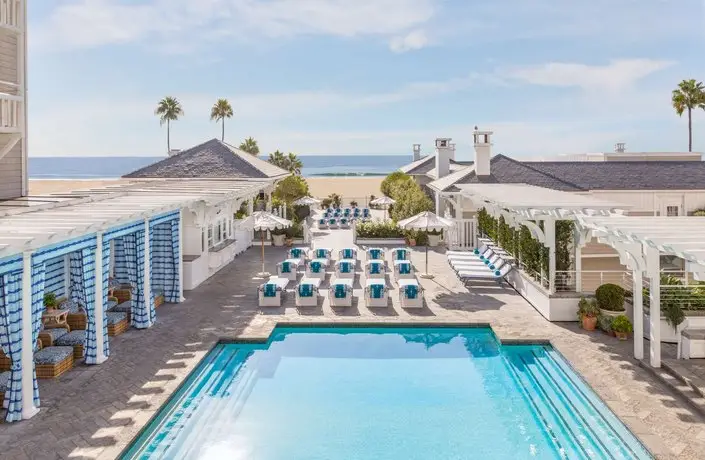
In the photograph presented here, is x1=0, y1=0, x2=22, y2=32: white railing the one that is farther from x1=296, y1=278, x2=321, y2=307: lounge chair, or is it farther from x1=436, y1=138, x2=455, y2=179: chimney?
x1=436, y1=138, x2=455, y2=179: chimney

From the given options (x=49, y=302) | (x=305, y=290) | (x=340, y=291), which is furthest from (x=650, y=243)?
(x=49, y=302)

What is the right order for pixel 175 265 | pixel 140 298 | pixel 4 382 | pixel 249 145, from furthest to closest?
pixel 249 145, pixel 175 265, pixel 140 298, pixel 4 382

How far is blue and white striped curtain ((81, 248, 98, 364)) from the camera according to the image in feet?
36.1

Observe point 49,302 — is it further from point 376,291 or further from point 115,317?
point 376,291

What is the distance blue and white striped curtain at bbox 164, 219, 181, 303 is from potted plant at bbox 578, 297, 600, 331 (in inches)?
456

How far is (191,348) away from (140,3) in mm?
19060

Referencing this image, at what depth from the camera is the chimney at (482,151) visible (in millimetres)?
26766

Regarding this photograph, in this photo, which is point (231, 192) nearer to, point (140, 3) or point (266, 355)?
point (266, 355)

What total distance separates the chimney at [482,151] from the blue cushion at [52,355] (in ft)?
67.6

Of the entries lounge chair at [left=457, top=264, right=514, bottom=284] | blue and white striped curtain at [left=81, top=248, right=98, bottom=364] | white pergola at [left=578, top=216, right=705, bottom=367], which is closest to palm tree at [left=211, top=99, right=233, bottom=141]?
lounge chair at [left=457, top=264, right=514, bottom=284]

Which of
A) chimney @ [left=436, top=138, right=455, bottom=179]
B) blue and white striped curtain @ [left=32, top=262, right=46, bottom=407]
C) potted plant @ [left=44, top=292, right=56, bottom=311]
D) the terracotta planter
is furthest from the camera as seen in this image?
chimney @ [left=436, top=138, right=455, bottom=179]

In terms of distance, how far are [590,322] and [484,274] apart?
5176 millimetres

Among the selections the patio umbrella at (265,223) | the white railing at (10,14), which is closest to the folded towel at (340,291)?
the patio umbrella at (265,223)

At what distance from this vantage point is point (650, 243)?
30.9ft
